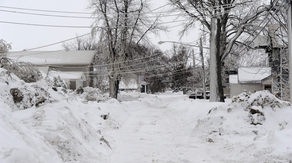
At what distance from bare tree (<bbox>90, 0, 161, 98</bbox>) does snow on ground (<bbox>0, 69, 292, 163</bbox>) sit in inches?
734

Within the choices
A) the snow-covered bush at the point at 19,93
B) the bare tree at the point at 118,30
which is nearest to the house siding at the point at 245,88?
the bare tree at the point at 118,30

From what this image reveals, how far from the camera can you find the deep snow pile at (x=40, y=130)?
11.6 ft

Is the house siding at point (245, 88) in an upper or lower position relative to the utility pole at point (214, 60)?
lower

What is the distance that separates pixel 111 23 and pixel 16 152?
86.8 feet

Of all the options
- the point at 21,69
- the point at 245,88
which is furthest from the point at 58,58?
the point at 21,69

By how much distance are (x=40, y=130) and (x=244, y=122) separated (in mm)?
6572

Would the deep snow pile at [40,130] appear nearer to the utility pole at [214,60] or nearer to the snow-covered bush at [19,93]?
the snow-covered bush at [19,93]

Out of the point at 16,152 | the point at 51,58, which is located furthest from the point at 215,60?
the point at 51,58

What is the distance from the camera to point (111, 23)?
28469 millimetres

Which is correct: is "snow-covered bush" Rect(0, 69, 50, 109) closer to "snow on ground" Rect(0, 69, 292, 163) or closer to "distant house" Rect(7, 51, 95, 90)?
"snow on ground" Rect(0, 69, 292, 163)

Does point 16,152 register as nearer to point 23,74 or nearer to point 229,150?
point 229,150

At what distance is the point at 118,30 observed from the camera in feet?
94.6

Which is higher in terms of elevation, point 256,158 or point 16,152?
point 16,152

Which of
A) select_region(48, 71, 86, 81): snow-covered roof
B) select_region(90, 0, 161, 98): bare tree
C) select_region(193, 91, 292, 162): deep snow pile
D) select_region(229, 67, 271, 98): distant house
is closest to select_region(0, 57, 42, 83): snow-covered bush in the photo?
select_region(193, 91, 292, 162): deep snow pile
